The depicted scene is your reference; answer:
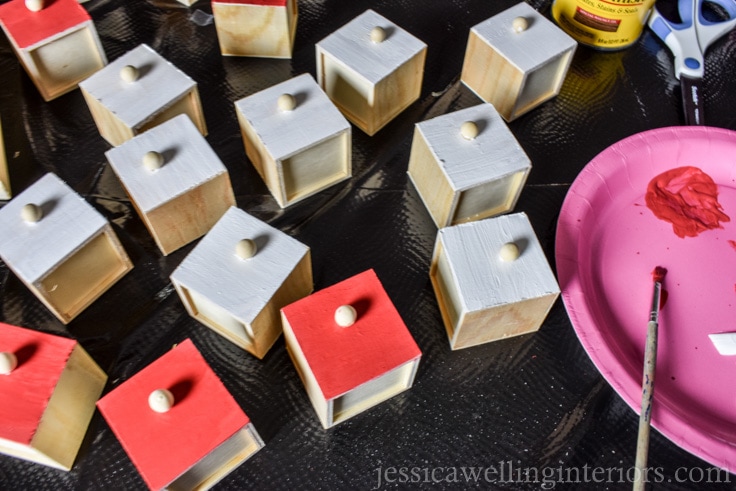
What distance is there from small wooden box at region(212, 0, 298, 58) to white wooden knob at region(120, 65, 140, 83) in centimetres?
18

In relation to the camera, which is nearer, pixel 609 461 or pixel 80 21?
pixel 609 461

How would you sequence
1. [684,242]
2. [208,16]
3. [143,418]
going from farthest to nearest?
→ [208,16] < [684,242] < [143,418]

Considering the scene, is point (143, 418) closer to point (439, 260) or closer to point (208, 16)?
point (439, 260)

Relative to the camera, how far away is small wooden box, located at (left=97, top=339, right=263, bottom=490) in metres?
0.69

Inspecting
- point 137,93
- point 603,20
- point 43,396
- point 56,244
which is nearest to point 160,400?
point 43,396

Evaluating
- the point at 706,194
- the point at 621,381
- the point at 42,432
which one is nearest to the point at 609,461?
the point at 621,381

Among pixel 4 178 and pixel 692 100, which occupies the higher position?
pixel 4 178

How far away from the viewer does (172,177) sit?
0.85m

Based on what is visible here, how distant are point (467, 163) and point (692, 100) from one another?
467 millimetres

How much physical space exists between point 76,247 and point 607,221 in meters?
0.73

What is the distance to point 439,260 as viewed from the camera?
2.86 ft

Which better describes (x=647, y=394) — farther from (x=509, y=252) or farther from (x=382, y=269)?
(x=382, y=269)

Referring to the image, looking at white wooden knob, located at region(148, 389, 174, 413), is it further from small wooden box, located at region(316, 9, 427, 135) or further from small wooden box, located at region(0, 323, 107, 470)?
small wooden box, located at region(316, 9, 427, 135)

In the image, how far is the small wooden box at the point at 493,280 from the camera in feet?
2.61
